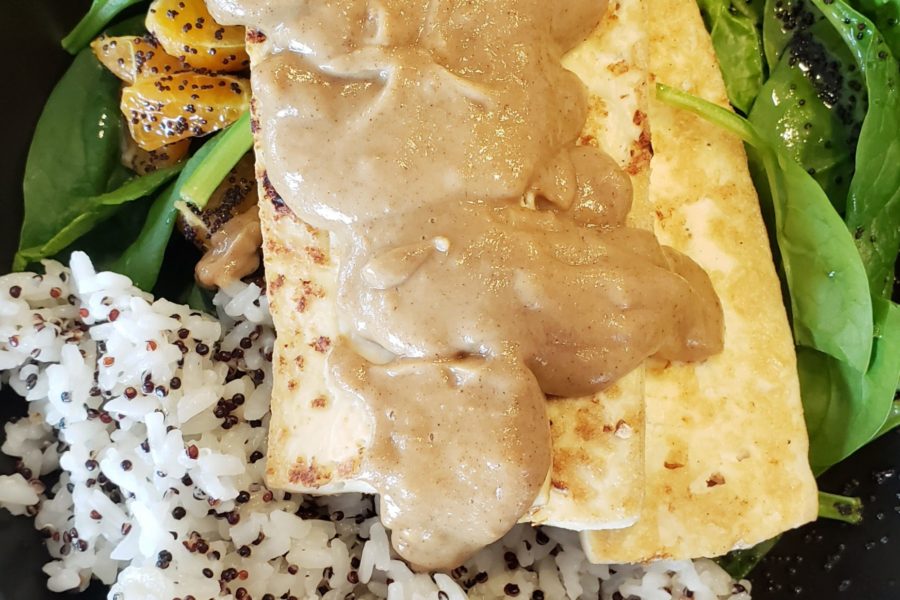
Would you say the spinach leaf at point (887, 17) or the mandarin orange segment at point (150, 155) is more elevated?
the spinach leaf at point (887, 17)

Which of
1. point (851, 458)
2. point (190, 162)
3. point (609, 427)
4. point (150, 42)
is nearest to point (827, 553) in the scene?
point (851, 458)

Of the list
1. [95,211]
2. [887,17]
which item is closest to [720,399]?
[887,17]

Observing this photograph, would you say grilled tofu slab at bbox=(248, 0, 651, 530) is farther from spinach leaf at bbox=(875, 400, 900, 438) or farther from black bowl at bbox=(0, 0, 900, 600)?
spinach leaf at bbox=(875, 400, 900, 438)

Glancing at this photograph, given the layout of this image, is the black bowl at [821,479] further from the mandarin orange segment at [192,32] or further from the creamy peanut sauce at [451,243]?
the creamy peanut sauce at [451,243]

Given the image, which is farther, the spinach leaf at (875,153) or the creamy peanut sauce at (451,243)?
the spinach leaf at (875,153)

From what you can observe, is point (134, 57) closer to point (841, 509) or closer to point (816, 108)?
Result: point (816, 108)

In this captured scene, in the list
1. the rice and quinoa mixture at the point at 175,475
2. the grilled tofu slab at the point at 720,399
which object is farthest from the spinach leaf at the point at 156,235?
the grilled tofu slab at the point at 720,399
